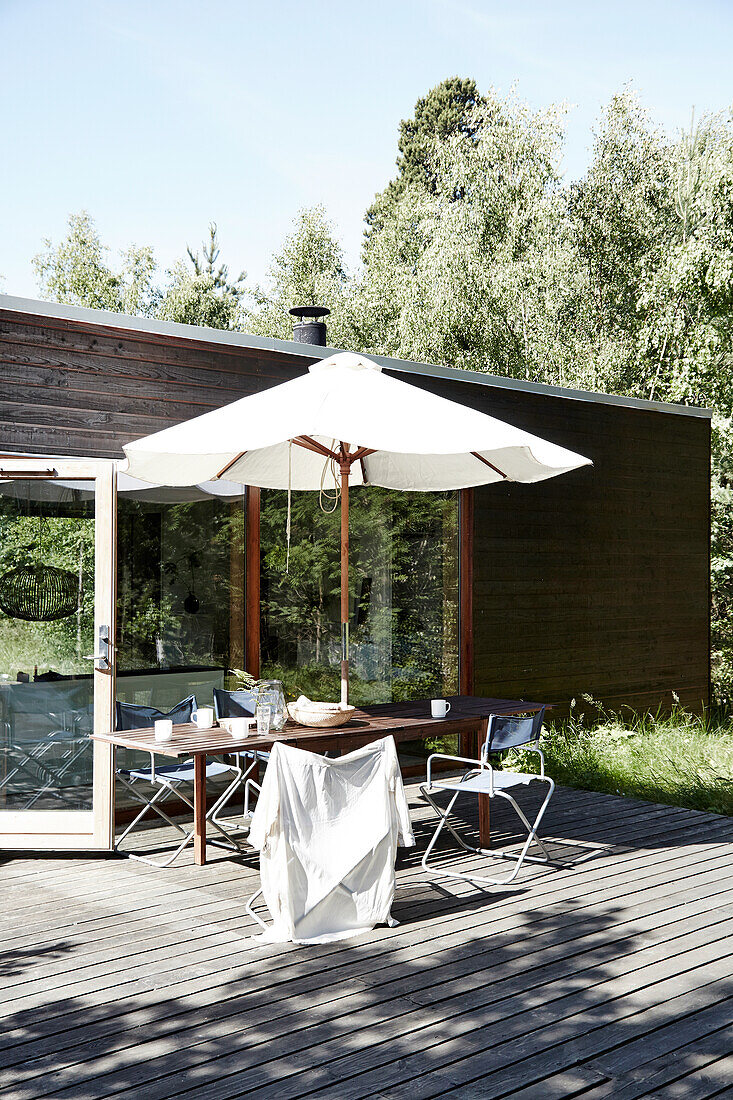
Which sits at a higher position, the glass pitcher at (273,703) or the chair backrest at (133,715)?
the glass pitcher at (273,703)

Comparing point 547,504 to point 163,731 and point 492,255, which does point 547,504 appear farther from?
point 492,255

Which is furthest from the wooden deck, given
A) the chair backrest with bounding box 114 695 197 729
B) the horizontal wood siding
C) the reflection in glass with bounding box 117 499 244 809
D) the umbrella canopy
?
the horizontal wood siding

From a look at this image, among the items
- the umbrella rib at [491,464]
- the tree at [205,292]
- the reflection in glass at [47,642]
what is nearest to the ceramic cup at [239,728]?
the reflection in glass at [47,642]

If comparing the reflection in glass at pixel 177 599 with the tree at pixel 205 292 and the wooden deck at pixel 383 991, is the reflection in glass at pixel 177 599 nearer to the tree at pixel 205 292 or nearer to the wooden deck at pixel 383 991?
the wooden deck at pixel 383 991

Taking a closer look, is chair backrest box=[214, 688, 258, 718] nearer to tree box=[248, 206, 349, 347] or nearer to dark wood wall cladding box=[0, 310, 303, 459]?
dark wood wall cladding box=[0, 310, 303, 459]

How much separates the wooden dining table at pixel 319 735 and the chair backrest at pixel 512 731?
28 cm

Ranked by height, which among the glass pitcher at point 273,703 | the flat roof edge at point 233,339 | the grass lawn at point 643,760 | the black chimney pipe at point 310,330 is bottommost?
the grass lawn at point 643,760

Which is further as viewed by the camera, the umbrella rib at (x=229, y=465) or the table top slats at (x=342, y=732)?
the umbrella rib at (x=229, y=465)

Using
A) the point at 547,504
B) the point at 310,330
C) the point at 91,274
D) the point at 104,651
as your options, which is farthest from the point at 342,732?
the point at 91,274

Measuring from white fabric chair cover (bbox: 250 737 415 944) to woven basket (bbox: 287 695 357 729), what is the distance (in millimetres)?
750

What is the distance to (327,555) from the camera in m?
6.81

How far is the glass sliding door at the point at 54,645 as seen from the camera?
17.4ft

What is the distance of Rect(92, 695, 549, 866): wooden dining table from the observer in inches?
179

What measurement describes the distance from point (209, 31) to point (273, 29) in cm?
176
